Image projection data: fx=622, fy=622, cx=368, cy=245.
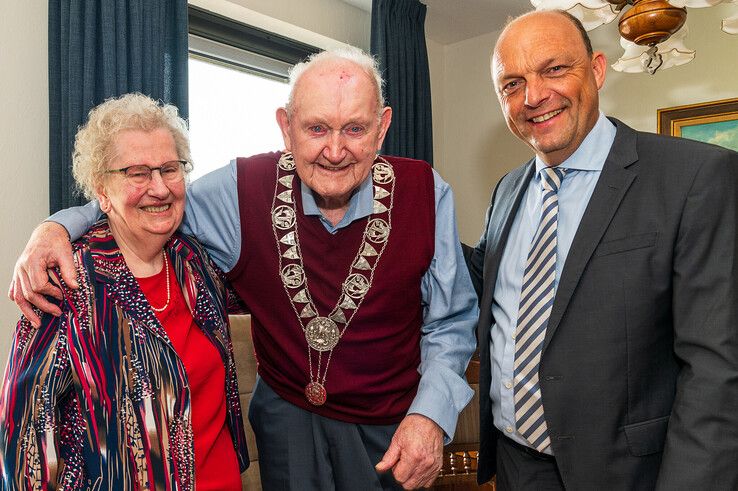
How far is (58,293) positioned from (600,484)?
1193 mm

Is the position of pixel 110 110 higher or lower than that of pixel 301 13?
lower

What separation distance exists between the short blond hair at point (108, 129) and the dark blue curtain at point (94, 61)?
1.23 m

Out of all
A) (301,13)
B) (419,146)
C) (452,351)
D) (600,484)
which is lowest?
(600,484)

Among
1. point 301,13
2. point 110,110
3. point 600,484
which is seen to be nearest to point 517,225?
point 600,484

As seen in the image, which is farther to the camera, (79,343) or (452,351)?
(452,351)

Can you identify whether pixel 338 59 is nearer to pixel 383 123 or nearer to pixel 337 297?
pixel 383 123

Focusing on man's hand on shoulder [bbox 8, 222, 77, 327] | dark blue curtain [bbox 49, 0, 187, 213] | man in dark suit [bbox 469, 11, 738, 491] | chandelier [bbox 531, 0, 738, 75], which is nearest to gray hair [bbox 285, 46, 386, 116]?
man in dark suit [bbox 469, 11, 738, 491]

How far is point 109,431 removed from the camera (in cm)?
126

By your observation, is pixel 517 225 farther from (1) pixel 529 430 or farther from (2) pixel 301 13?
(2) pixel 301 13

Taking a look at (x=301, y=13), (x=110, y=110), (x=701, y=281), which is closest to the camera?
(x=701, y=281)

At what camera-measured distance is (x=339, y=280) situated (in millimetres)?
1522

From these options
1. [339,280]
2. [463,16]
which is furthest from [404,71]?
[339,280]

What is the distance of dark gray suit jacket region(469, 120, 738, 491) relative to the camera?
3.92 feet

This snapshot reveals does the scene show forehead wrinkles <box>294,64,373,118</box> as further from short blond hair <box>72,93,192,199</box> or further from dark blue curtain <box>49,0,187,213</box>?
dark blue curtain <box>49,0,187,213</box>
